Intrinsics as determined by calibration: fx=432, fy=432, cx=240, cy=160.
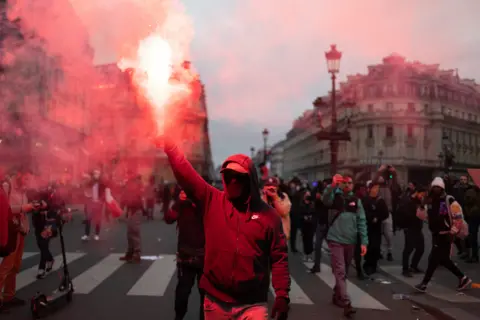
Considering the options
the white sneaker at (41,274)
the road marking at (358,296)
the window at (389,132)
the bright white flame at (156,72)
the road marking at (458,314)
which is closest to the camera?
the bright white flame at (156,72)

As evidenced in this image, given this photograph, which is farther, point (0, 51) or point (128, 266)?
point (128, 266)

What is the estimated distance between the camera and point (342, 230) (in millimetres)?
6301

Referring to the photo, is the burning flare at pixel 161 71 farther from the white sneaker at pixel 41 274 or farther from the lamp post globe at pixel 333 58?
the lamp post globe at pixel 333 58

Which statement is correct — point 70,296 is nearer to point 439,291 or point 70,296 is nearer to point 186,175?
point 186,175

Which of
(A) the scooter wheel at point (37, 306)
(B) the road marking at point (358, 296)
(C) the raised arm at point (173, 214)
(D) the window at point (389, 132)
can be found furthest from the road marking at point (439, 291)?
(D) the window at point (389, 132)

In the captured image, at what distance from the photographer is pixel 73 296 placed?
6.71m

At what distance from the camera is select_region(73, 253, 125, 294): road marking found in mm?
7336

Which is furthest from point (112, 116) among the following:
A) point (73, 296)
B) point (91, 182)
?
point (73, 296)

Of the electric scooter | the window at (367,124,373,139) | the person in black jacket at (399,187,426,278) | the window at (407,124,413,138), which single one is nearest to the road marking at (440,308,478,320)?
the person in black jacket at (399,187,426,278)

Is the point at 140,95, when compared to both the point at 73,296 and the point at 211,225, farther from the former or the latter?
the point at 73,296

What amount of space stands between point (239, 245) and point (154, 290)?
15.7 ft

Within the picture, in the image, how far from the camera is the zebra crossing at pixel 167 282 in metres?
6.95

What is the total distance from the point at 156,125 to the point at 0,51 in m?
6.24

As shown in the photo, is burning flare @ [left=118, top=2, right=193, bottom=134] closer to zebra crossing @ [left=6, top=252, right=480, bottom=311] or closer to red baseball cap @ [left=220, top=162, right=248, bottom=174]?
red baseball cap @ [left=220, top=162, right=248, bottom=174]
